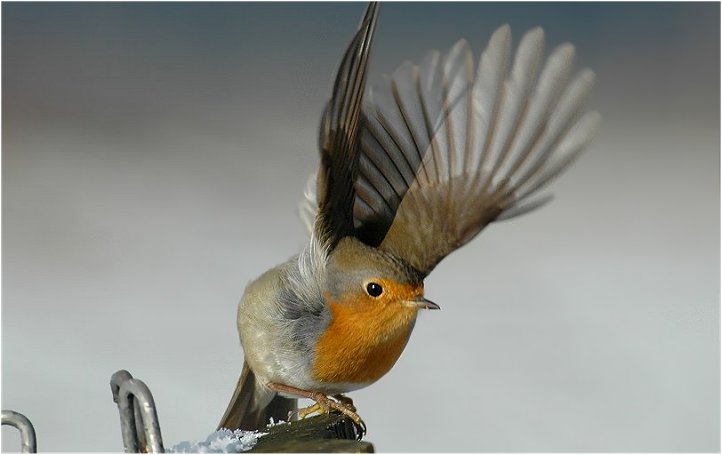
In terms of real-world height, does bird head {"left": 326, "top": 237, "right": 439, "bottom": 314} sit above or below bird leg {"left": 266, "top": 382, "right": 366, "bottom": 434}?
above

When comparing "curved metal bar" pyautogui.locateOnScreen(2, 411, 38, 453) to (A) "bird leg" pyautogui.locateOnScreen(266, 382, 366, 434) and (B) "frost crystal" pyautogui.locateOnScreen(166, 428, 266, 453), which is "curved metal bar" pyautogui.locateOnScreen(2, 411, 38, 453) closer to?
(B) "frost crystal" pyautogui.locateOnScreen(166, 428, 266, 453)

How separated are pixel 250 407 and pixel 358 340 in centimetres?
29

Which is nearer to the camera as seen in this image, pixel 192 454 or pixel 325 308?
pixel 192 454

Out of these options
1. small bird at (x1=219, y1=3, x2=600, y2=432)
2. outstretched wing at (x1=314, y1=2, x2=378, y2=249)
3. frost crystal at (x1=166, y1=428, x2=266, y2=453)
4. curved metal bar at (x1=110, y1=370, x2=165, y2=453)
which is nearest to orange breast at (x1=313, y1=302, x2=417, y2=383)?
small bird at (x1=219, y1=3, x2=600, y2=432)

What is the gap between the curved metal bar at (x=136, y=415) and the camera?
781mm

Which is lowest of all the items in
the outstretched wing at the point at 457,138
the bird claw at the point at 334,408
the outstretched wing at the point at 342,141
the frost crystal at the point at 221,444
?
the frost crystal at the point at 221,444

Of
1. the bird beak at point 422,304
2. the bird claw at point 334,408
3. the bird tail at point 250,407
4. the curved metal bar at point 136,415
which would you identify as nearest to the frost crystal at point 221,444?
the curved metal bar at point 136,415

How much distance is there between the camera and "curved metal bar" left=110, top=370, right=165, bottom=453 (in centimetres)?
78

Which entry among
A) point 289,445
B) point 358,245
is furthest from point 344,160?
point 289,445

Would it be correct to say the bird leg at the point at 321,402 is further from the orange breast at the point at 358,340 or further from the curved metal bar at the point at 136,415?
the curved metal bar at the point at 136,415

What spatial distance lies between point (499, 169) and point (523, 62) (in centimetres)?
18

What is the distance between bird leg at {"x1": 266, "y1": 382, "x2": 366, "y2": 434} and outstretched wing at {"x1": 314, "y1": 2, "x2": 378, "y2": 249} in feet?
0.72

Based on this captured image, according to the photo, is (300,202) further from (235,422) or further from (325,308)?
(235,422)

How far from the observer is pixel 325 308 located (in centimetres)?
140
